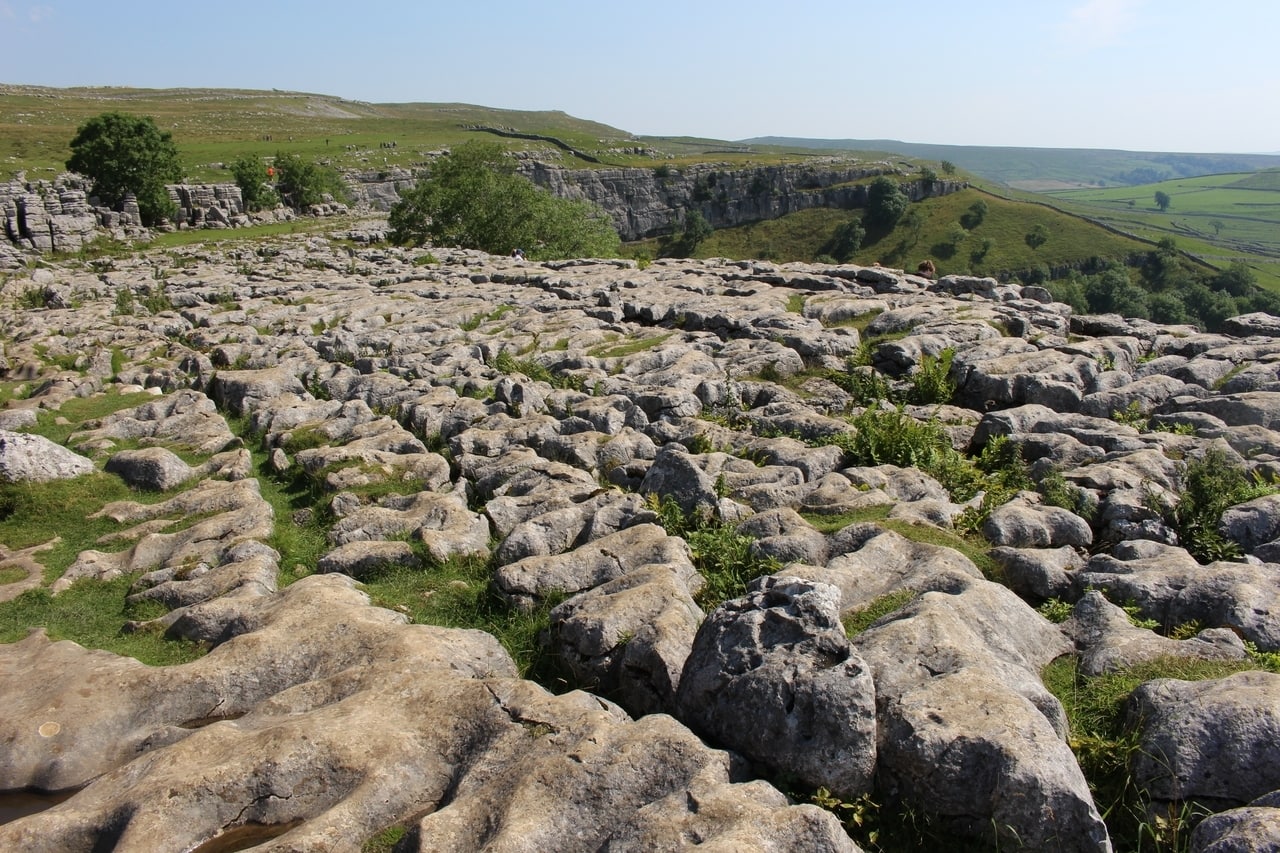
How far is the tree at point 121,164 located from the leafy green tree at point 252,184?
54.3ft

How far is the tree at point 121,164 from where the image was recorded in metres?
86.7

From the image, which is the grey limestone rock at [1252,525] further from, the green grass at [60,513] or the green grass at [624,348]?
the green grass at [60,513]

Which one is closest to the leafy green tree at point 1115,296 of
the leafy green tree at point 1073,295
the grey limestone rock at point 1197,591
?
the leafy green tree at point 1073,295

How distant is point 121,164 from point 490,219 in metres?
43.1

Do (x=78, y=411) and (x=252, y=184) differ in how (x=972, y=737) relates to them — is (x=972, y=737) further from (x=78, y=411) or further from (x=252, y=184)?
(x=252, y=184)

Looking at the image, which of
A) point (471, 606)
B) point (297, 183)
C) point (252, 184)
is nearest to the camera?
point (471, 606)

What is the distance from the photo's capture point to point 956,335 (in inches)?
1246

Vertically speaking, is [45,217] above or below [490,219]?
below

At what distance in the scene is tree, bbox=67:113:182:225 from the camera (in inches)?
3413

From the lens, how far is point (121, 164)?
3410 inches

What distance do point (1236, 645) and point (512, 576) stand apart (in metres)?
10.9

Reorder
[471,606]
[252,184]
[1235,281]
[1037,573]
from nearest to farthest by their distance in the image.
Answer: [1037,573], [471,606], [252,184], [1235,281]

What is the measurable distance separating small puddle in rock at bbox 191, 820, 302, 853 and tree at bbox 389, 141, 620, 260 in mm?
73094

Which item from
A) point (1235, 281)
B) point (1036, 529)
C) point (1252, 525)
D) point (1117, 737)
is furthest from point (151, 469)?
point (1235, 281)
